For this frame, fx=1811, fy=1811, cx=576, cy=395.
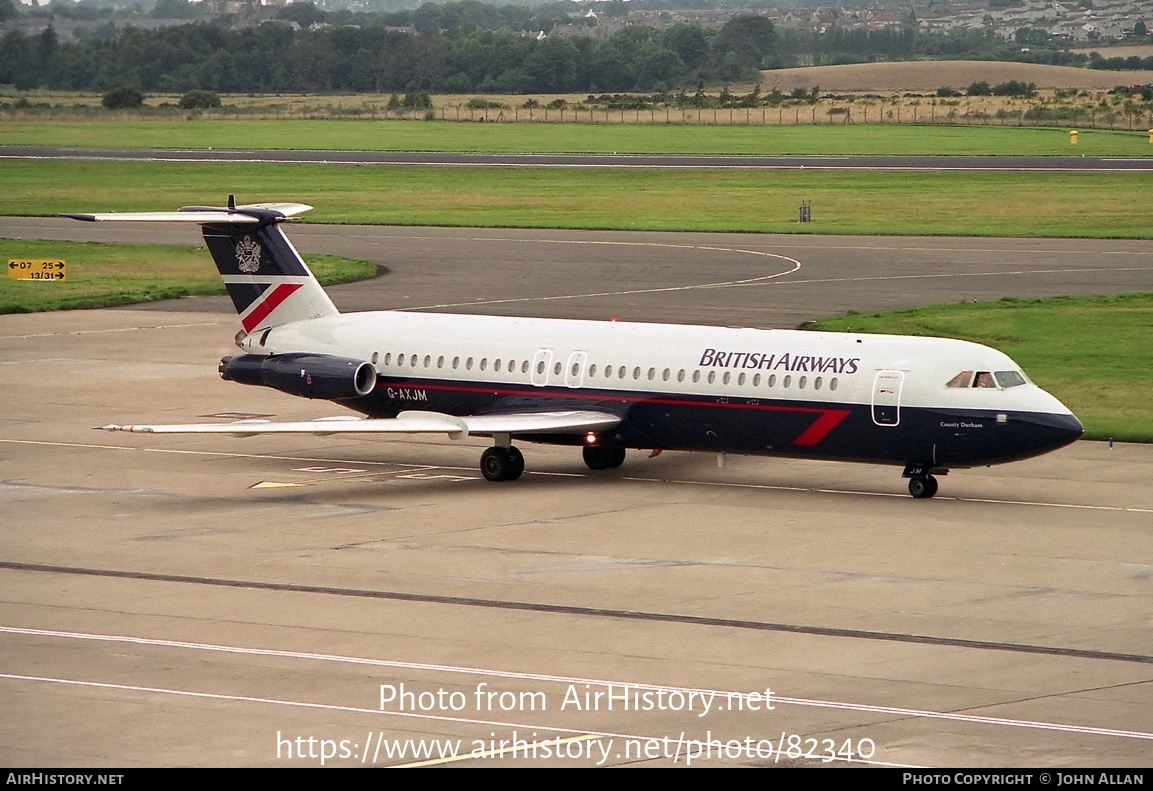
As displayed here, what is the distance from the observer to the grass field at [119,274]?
218ft

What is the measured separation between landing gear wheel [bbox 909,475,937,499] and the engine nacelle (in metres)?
11.6

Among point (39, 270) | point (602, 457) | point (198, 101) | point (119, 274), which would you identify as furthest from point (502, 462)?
point (198, 101)

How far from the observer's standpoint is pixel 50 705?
68.8 ft

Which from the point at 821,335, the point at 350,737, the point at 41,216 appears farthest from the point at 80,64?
the point at 350,737

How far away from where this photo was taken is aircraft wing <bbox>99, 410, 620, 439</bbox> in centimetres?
3441

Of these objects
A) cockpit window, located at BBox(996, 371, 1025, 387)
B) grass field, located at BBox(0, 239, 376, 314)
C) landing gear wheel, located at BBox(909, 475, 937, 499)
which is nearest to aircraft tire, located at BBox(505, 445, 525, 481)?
landing gear wheel, located at BBox(909, 475, 937, 499)

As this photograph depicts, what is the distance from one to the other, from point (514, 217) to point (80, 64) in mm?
115717

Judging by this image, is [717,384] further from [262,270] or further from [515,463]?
[262,270]

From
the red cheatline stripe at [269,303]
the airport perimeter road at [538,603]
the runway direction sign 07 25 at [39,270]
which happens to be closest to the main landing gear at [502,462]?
the airport perimeter road at [538,603]

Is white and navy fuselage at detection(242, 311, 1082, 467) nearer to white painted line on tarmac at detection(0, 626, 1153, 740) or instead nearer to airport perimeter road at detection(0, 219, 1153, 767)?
airport perimeter road at detection(0, 219, 1153, 767)

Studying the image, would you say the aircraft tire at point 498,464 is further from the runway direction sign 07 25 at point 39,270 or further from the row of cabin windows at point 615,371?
the runway direction sign 07 25 at point 39,270

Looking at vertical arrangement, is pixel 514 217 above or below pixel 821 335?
below

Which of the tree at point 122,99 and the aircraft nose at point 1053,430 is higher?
the aircraft nose at point 1053,430
